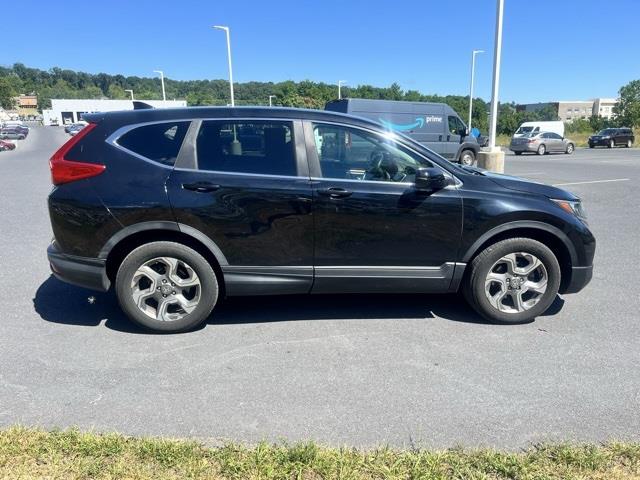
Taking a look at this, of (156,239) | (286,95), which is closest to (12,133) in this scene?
(286,95)

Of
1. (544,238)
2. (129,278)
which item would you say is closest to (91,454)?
(129,278)

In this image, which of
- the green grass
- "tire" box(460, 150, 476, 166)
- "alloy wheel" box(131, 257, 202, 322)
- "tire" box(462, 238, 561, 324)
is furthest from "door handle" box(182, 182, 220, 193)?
"tire" box(460, 150, 476, 166)

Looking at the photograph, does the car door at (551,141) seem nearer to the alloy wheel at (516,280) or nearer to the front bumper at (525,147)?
the front bumper at (525,147)

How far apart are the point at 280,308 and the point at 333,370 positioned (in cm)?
129

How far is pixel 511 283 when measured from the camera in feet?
13.4

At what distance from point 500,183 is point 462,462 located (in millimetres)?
2480

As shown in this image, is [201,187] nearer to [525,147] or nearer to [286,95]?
[525,147]

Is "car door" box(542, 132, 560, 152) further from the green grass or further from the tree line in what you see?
the green grass

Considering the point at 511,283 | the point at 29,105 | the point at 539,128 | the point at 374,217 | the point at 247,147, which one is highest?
the point at 29,105

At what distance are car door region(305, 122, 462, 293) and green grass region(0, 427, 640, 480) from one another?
5.56 feet

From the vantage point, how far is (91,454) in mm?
2449

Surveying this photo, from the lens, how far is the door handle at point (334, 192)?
3.81 meters

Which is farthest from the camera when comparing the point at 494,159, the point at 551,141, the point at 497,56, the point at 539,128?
the point at 539,128

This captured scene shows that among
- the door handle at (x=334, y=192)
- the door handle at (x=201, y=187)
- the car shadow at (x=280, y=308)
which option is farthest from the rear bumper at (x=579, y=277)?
the door handle at (x=201, y=187)
